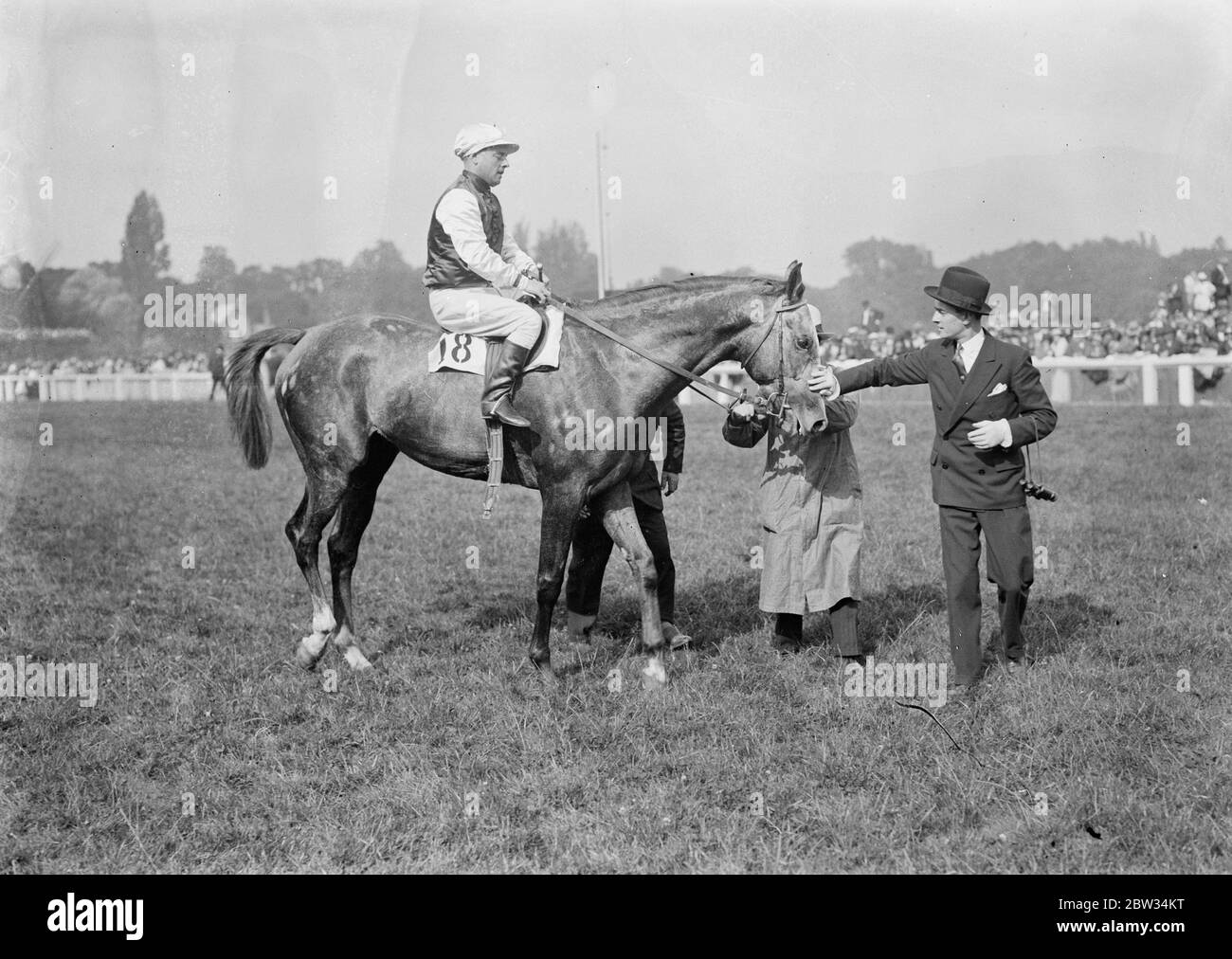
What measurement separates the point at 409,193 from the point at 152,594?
795 cm

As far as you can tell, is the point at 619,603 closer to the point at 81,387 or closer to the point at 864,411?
the point at 864,411

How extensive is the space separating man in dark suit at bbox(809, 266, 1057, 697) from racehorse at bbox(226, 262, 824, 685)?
532 mm

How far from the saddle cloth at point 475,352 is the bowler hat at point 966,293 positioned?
2.20 m

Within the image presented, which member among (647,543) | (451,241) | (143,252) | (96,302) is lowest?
(647,543)

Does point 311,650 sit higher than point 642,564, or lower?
lower

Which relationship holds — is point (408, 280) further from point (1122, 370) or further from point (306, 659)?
point (306, 659)

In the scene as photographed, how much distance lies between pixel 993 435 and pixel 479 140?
3.51 m

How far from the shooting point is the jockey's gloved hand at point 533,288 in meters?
6.29

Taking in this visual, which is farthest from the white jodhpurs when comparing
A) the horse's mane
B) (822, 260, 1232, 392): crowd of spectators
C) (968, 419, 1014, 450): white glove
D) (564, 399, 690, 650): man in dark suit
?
(822, 260, 1232, 392): crowd of spectators

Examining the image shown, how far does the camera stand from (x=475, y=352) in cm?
657

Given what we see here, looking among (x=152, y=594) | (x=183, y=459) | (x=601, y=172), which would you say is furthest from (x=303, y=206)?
(x=152, y=594)

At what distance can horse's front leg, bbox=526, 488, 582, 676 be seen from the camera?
643 centimetres

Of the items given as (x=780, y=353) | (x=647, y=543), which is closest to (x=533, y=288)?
(x=780, y=353)

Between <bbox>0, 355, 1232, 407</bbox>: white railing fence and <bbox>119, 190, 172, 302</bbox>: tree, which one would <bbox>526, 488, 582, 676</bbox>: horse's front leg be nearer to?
<bbox>0, 355, 1232, 407</bbox>: white railing fence
